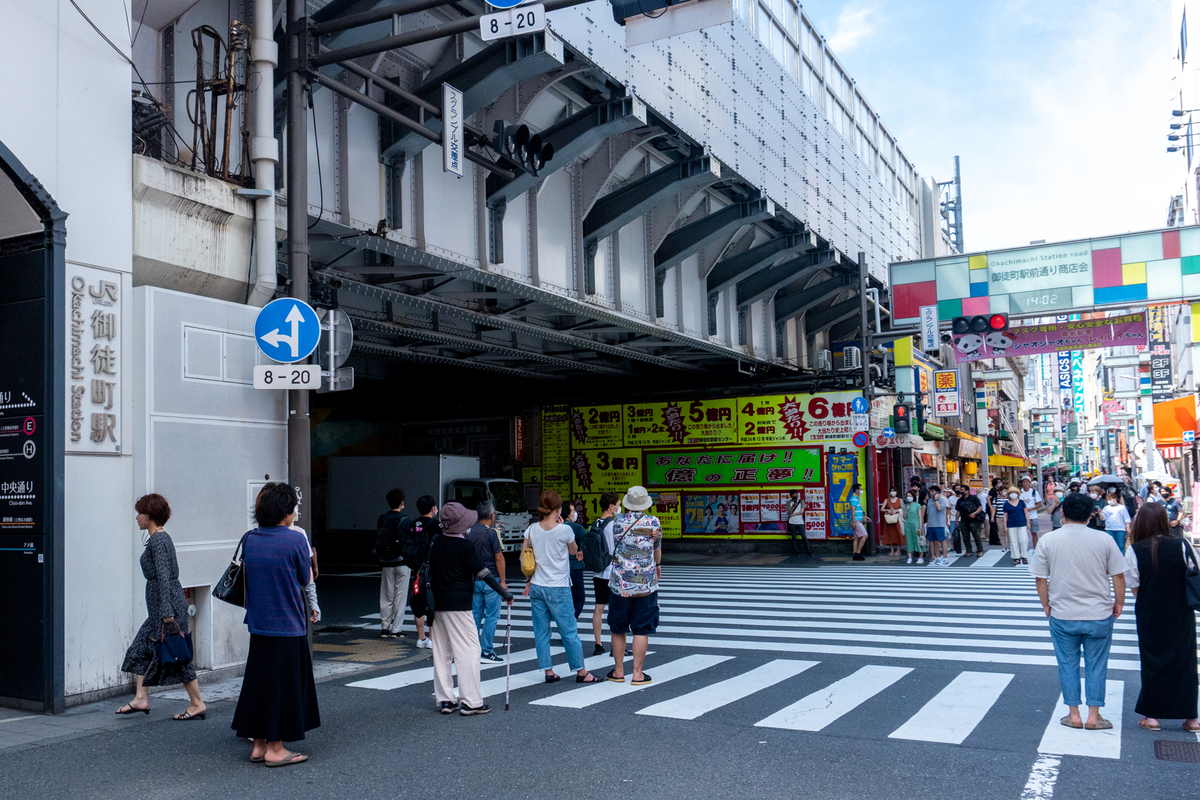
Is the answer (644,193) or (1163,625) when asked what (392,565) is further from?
(1163,625)

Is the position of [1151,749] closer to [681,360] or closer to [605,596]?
[605,596]

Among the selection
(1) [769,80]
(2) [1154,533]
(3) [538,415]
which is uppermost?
(1) [769,80]

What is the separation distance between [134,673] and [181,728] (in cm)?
60

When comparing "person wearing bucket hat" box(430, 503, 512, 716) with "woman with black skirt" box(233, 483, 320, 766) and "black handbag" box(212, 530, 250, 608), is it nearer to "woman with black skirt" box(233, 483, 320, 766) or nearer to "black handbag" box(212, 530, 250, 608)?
"woman with black skirt" box(233, 483, 320, 766)

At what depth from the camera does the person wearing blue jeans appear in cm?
933

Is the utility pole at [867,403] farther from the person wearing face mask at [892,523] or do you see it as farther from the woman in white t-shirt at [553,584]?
the woman in white t-shirt at [553,584]

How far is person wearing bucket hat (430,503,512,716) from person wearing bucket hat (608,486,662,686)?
53.2 inches

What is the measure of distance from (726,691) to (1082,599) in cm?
297

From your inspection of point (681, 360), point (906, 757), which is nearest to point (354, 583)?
point (681, 360)

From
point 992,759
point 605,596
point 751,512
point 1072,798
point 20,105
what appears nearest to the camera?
point 1072,798

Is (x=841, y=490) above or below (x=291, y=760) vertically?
above


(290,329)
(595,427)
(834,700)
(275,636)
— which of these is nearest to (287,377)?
(290,329)

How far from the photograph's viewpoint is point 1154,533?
22.9ft

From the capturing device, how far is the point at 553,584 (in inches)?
353
